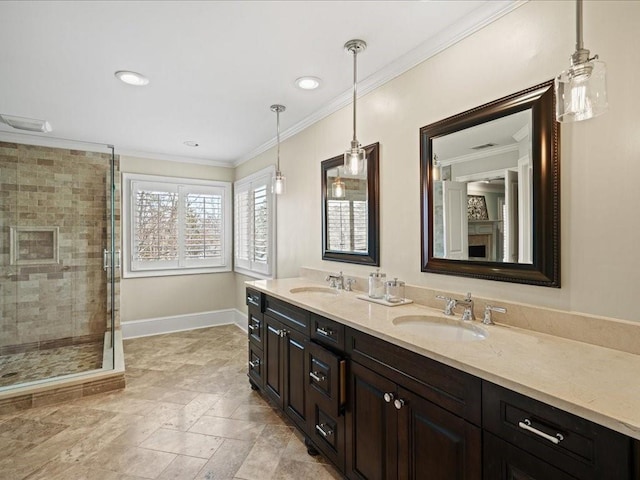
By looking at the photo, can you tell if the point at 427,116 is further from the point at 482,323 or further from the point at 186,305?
the point at 186,305

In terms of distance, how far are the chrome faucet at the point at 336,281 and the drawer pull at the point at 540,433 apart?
67.2 inches

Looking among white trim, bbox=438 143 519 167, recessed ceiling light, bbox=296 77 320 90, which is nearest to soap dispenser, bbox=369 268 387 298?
white trim, bbox=438 143 519 167

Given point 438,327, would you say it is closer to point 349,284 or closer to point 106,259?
point 349,284

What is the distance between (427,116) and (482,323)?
3.99 feet

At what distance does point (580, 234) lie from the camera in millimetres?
1352

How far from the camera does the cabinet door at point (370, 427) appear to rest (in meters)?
1.45

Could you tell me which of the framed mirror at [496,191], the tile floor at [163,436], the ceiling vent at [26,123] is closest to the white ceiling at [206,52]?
the ceiling vent at [26,123]

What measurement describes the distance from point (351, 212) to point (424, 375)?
5.07ft

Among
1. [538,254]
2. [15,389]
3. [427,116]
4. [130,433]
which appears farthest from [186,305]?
[538,254]

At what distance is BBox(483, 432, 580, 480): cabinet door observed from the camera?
0.93 m

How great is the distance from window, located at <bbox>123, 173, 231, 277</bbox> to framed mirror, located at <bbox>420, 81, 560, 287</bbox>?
11.9 feet

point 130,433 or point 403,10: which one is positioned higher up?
point 403,10

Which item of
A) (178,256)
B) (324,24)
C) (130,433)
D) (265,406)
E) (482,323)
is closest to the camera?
(482,323)

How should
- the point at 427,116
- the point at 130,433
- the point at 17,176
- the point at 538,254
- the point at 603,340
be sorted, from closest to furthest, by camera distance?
the point at 603,340 → the point at 538,254 → the point at 427,116 → the point at 130,433 → the point at 17,176
